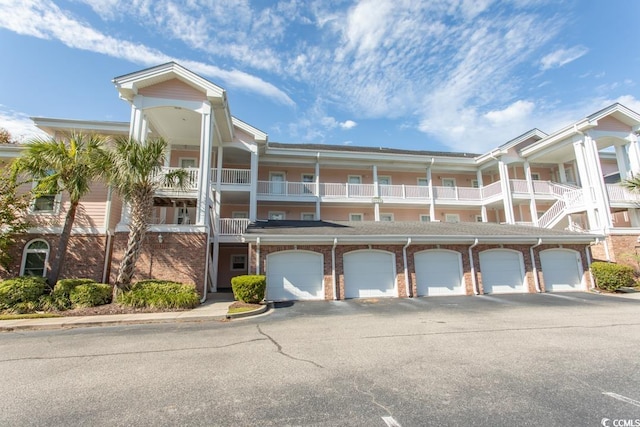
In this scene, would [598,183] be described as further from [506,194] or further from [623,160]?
[506,194]

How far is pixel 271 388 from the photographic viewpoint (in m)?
4.10

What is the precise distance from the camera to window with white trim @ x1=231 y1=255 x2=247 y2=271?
18.0 m

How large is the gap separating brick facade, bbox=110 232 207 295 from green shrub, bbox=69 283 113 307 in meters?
1.24

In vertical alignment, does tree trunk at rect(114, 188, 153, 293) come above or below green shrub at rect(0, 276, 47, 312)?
above

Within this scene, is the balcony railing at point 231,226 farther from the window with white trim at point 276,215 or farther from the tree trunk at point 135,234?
the tree trunk at point 135,234

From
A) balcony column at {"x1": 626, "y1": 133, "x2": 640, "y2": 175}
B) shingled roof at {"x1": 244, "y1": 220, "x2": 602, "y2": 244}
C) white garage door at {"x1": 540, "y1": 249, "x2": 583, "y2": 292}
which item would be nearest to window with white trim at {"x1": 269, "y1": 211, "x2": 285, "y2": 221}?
shingled roof at {"x1": 244, "y1": 220, "x2": 602, "y2": 244}

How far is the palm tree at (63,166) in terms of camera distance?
11.2 meters

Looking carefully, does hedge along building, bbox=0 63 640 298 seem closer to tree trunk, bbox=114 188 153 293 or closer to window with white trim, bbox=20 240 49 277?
window with white trim, bbox=20 240 49 277

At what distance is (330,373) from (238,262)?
14.4 m

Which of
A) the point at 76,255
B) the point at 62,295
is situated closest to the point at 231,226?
the point at 76,255

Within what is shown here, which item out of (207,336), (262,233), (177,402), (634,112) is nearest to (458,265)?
(262,233)

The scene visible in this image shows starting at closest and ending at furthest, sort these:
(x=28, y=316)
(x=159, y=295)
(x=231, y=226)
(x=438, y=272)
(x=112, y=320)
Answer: (x=112, y=320) → (x=28, y=316) → (x=159, y=295) → (x=438, y=272) → (x=231, y=226)

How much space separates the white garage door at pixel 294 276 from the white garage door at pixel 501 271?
26.1 feet

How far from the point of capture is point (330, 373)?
464 cm
